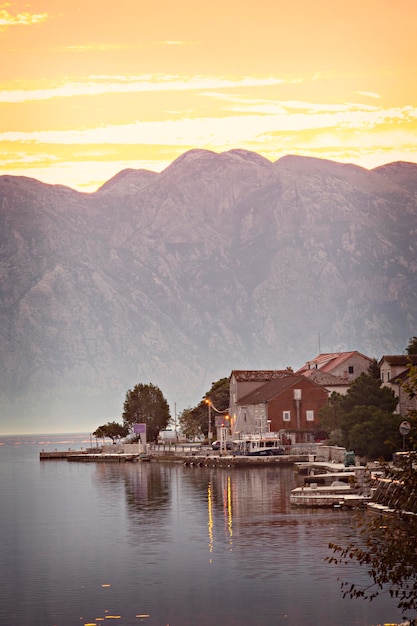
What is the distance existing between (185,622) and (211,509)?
166 feet

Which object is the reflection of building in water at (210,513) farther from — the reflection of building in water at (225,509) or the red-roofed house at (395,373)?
the red-roofed house at (395,373)

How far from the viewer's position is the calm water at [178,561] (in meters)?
51.4

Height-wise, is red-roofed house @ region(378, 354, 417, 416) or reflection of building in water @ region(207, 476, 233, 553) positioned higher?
red-roofed house @ region(378, 354, 417, 416)

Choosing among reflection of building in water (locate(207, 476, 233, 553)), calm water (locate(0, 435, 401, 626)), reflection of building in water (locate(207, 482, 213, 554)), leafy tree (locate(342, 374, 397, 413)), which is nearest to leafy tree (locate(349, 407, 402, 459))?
leafy tree (locate(342, 374, 397, 413))

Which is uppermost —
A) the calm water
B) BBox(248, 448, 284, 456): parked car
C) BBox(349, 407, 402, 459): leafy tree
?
BBox(349, 407, 402, 459): leafy tree

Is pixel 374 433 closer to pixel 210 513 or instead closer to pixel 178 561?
pixel 210 513

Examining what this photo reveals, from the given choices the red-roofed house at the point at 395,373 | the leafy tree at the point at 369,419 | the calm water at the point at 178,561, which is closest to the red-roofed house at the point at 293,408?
the red-roofed house at the point at 395,373

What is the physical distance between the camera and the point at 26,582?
63844 millimetres

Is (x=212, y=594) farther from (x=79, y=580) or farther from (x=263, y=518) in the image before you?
(x=263, y=518)

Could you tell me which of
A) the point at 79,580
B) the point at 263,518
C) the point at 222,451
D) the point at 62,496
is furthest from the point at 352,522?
the point at 222,451

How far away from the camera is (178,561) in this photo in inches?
2692

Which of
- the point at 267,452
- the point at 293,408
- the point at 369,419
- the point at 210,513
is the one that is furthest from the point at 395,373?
the point at 210,513

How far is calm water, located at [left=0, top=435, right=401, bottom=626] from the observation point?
51438 mm

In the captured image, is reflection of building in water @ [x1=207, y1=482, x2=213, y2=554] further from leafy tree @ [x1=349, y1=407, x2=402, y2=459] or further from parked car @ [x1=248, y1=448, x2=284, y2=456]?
parked car @ [x1=248, y1=448, x2=284, y2=456]
